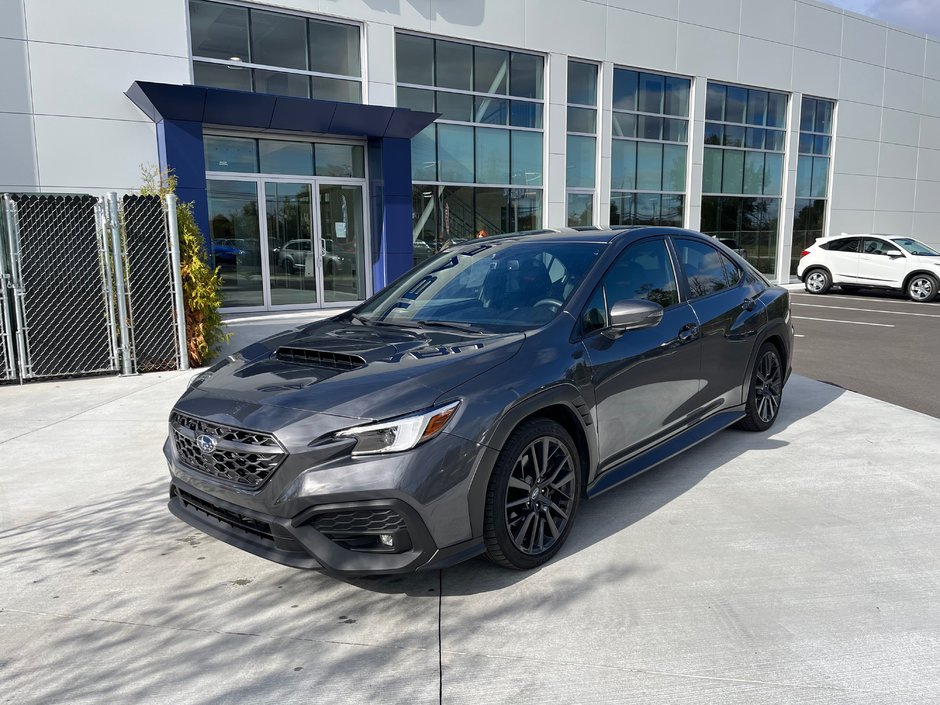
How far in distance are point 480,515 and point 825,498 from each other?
8.38 feet

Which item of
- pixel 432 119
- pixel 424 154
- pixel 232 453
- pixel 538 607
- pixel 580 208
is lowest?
pixel 538 607

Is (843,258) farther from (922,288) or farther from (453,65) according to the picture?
(453,65)

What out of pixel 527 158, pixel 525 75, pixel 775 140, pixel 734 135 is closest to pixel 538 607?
pixel 527 158

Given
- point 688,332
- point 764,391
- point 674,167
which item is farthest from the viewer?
point 674,167

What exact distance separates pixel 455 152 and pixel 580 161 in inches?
140

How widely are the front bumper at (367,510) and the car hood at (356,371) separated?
234 millimetres

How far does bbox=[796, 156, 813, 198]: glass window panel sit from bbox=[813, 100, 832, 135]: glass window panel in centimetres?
105

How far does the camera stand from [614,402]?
155 inches

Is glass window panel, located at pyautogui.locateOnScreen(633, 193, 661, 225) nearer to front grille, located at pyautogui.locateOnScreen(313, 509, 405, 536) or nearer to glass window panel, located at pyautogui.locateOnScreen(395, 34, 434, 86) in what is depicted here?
glass window panel, located at pyautogui.locateOnScreen(395, 34, 434, 86)

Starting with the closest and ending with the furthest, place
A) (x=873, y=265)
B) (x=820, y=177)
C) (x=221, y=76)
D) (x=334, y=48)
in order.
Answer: (x=221, y=76) < (x=334, y=48) < (x=873, y=265) < (x=820, y=177)

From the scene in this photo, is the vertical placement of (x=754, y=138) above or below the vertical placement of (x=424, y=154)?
above

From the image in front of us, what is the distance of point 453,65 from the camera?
15.4 meters

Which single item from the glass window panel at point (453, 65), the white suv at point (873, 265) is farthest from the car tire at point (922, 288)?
the glass window panel at point (453, 65)

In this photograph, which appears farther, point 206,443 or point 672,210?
point 672,210
